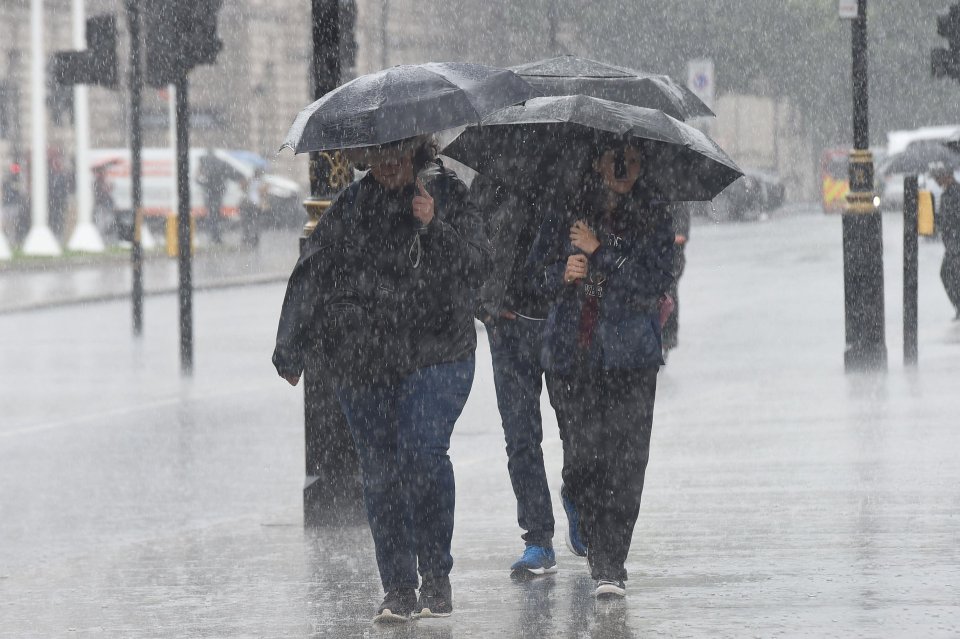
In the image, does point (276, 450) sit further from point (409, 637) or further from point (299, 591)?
point (409, 637)

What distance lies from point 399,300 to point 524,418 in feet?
3.38

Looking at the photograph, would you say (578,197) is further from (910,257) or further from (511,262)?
(910,257)

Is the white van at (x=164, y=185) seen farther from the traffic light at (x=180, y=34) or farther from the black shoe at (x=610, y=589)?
the black shoe at (x=610, y=589)

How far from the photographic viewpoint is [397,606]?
19.3 feet

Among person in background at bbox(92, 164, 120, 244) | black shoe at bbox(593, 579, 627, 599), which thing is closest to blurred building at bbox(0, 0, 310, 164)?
person in background at bbox(92, 164, 120, 244)

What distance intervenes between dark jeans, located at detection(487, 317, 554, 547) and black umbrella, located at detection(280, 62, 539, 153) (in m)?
1.06

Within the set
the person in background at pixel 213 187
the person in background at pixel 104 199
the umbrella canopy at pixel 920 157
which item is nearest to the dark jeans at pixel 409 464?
the umbrella canopy at pixel 920 157

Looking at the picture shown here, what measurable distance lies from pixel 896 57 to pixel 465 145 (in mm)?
53963

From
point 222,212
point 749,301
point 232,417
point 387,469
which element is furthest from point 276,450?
point 222,212

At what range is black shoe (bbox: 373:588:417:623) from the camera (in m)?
5.86

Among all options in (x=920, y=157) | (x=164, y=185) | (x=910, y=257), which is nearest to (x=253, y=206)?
(x=164, y=185)

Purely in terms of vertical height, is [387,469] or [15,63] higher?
[15,63]

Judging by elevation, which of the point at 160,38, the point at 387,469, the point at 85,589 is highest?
the point at 160,38

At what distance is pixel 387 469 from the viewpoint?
5.95m
